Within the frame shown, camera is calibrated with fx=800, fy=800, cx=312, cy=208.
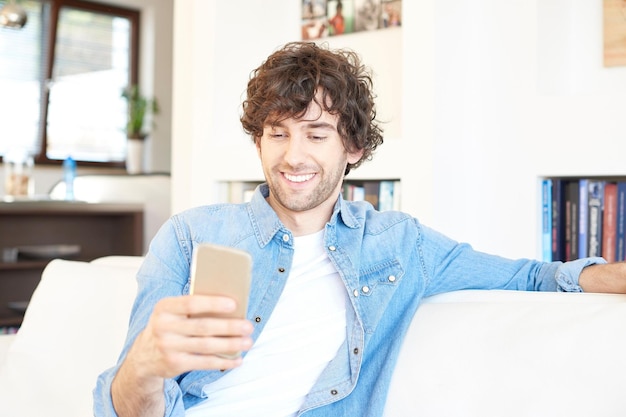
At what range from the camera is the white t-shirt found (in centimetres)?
140

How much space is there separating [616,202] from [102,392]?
1.54 meters

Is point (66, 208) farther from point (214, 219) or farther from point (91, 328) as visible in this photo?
point (214, 219)

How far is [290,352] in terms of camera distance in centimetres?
143

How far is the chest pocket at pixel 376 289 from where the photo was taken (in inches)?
57.8

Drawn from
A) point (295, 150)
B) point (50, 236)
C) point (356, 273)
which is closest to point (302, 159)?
point (295, 150)

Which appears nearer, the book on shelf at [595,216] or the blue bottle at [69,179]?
the book on shelf at [595,216]

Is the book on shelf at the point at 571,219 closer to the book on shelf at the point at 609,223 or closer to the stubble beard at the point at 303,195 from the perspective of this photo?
the book on shelf at the point at 609,223

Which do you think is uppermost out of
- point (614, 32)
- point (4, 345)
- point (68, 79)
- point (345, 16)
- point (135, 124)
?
point (68, 79)

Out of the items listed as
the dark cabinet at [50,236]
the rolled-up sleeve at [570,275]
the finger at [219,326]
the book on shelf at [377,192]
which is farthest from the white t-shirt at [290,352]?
the dark cabinet at [50,236]

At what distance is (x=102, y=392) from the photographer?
1231mm

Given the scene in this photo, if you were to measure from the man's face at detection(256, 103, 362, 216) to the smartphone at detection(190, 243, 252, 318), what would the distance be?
0.60m

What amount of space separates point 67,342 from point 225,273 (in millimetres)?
1024

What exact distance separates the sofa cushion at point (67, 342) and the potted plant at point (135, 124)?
524 centimetres

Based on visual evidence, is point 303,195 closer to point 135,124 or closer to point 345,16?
point 345,16
